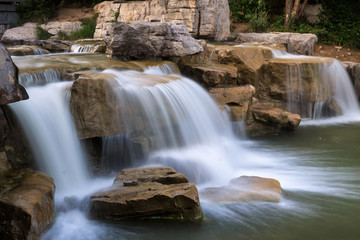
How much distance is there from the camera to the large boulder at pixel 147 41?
27.4 ft

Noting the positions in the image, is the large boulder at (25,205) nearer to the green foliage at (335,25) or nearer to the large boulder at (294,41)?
the large boulder at (294,41)

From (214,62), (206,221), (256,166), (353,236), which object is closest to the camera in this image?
(353,236)

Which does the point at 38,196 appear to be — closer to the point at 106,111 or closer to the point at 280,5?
the point at 106,111

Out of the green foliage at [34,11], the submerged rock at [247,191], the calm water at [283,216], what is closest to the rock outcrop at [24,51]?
the calm water at [283,216]

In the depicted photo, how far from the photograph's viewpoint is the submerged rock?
16.9 ft

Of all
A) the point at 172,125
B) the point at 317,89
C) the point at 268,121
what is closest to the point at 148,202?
the point at 172,125

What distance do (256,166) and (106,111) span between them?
2.55m

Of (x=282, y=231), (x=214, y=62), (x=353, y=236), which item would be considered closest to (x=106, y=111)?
(x=282, y=231)

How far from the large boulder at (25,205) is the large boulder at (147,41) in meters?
4.31

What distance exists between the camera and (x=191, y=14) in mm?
12359

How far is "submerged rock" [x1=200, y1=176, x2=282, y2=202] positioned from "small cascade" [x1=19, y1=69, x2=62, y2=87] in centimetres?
302

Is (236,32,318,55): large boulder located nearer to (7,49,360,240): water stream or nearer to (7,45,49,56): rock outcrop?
(7,49,360,240): water stream

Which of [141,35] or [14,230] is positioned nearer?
[14,230]

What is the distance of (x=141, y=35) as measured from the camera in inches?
332
